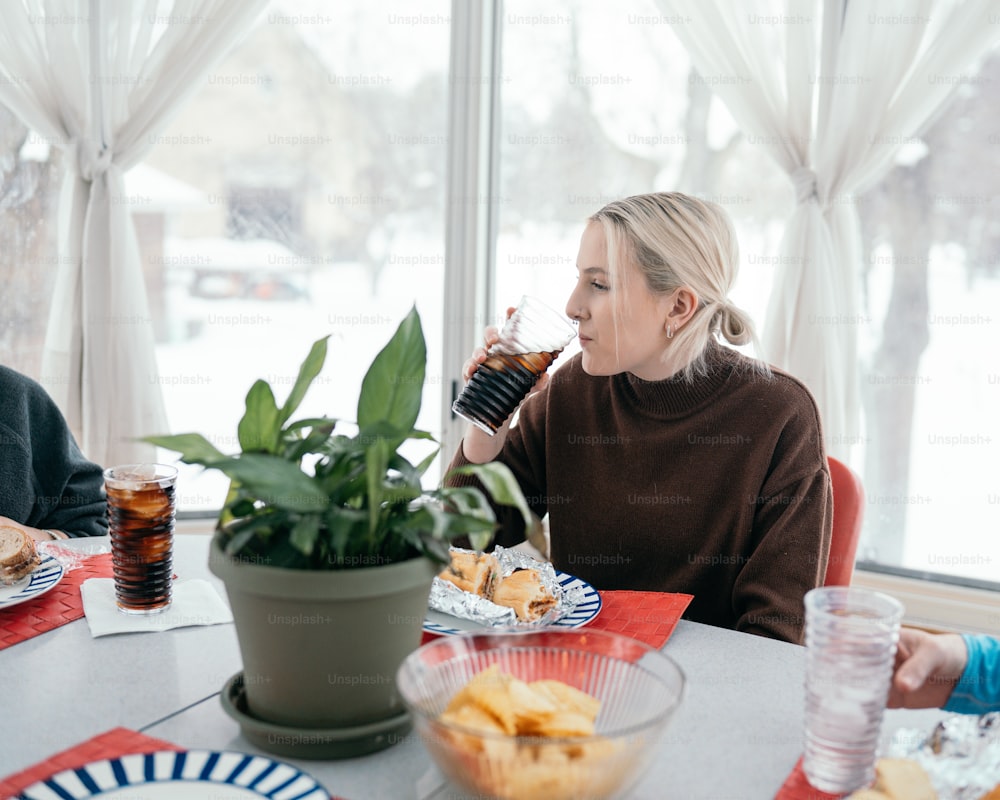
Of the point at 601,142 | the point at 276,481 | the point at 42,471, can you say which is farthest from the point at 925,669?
the point at 601,142

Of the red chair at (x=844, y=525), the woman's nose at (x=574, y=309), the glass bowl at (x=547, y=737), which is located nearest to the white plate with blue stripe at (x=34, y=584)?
the glass bowl at (x=547, y=737)

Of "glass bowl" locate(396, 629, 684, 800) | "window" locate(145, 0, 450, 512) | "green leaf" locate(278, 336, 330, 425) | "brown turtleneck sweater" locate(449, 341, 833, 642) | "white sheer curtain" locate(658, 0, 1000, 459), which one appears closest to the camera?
"glass bowl" locate(396, 629, 684, 800)

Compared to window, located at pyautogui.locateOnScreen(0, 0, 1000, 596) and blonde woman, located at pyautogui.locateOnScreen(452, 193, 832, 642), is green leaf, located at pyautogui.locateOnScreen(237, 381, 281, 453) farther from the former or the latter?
window, located at pyautogui.locateOnScreen(0, 0, 1000, 596)

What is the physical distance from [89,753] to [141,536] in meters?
0.38

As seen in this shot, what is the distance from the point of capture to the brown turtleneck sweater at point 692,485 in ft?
5.12

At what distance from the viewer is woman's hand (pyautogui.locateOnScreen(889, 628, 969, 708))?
3.04 ft

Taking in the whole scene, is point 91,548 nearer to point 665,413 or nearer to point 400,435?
point 400,435

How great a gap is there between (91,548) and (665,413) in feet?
3.26

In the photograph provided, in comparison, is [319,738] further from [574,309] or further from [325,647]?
[574,309]

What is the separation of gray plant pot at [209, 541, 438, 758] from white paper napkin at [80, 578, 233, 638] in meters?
0.31

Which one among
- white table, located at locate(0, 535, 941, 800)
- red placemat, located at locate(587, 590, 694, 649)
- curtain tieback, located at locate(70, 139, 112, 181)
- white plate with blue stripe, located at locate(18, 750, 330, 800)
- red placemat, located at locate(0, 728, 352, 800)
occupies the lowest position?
white table, located at locate(0, 535, 941, 800)

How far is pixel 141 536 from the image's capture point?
1.25m

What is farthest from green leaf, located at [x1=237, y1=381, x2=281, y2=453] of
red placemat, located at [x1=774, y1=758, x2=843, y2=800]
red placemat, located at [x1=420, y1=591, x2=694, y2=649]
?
red placemat, located at [x1=774, y1=758, x2=843, y2=800]

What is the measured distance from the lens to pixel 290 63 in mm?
2912
